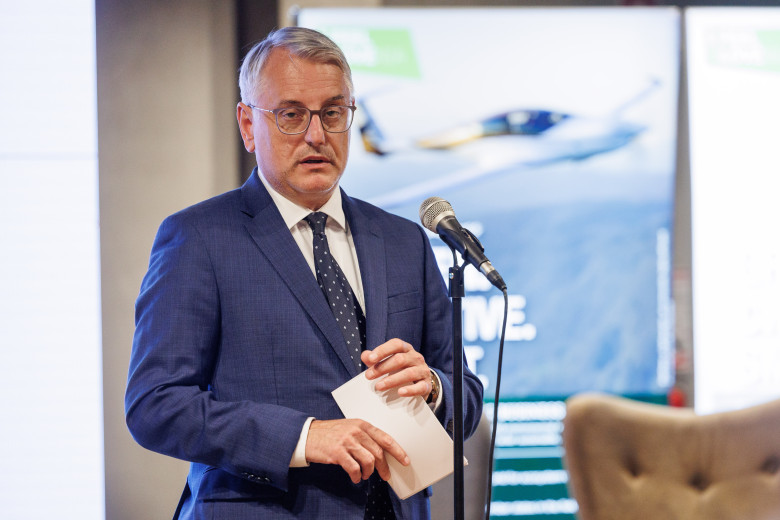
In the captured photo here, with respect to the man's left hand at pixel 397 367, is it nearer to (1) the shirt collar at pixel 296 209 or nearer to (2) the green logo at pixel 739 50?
(1) the shirt collar at pixel 296 209

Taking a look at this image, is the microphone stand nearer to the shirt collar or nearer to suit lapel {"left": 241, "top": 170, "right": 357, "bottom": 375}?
suit lapel {"left": 241, "top": 170, "right": 357, "bottom": 375}

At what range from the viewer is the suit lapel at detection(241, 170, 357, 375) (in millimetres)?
1415

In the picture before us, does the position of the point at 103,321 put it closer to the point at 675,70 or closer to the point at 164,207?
the point at 164,207

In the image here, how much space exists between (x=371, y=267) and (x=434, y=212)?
318mm

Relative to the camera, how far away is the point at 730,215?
2975mm

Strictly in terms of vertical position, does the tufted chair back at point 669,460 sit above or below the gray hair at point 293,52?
below

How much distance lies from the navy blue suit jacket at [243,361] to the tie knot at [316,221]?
0.09 metres

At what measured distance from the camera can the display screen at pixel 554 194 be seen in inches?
114

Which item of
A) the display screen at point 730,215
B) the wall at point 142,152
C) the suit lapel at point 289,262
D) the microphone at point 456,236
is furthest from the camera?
the display screen at point 730,215

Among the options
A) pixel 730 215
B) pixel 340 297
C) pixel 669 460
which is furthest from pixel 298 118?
pixel 730 215

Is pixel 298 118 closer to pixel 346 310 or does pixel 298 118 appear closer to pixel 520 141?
pixel 346 310

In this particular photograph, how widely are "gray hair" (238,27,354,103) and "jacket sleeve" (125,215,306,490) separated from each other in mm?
366

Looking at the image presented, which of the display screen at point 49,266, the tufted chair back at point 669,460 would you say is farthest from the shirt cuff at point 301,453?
the display screen at point 49,266

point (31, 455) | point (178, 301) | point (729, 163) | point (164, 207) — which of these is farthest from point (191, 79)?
point (729, 163)
